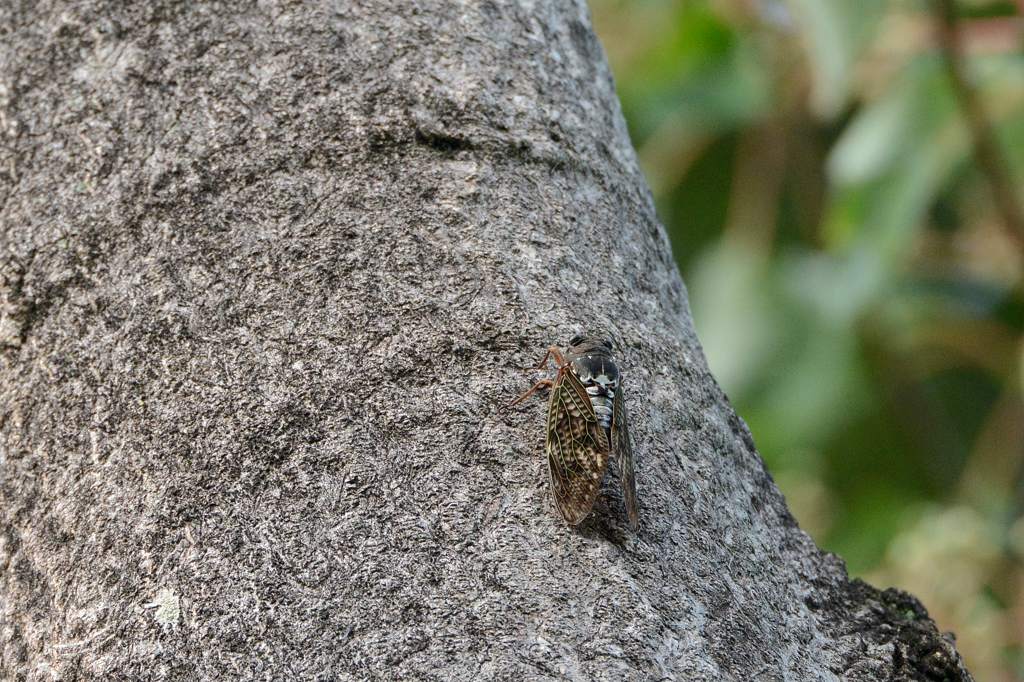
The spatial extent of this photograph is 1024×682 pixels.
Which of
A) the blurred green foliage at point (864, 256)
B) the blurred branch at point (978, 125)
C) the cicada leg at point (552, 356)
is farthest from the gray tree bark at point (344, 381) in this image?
the blurred branch at point (978, 125)

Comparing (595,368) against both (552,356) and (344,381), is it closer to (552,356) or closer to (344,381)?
(552,356)

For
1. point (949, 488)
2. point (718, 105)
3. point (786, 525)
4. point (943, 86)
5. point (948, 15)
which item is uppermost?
point (786, 525)

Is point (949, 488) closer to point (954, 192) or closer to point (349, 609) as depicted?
point (954, 192)

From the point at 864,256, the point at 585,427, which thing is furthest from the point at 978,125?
the point at 585,427

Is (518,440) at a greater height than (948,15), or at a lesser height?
greater

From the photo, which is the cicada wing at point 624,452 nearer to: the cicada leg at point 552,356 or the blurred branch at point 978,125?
the cicada leg at point 552,356

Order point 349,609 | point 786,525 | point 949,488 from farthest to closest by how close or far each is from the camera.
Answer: point 949,488
point 786,525
point 349,609

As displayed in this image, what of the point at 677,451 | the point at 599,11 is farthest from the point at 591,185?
the point at 599,11
